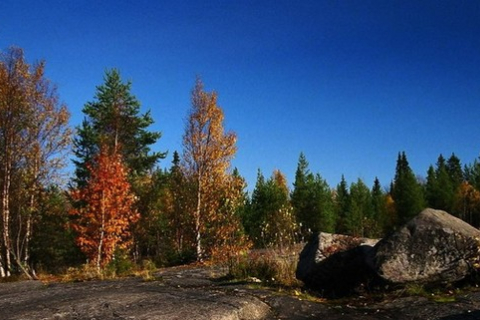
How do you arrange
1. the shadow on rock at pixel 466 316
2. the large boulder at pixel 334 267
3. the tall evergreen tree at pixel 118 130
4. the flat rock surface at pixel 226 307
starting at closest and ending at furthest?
the shadow on rock at pixel 466 316 < the flat rock surface at pixel 226 307 < the large boulder at pixel 334 267 < the tall evergreen tree at pixel 118 130

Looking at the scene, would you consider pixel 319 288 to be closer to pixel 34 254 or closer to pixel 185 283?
pixel 185 283

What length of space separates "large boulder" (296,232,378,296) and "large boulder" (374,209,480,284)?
0.66 m

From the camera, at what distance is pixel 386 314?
6418 millimetres

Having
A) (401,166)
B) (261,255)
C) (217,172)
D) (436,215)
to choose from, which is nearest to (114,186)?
(217,172)

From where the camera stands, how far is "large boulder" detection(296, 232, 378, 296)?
8906 millimetres

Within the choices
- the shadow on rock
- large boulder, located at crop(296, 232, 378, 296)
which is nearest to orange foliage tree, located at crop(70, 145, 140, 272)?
large boulder, located at crop(296, 232, 378, 296)

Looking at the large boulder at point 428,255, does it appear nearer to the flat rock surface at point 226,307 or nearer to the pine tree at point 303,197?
the flat rock surface at point 226,307

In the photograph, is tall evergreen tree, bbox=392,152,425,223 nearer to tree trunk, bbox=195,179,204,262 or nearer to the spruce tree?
the spruce tree

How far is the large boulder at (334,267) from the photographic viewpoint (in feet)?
29.2

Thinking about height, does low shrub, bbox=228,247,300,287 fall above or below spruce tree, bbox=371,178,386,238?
below

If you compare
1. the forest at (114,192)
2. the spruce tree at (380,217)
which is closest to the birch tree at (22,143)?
the forest at (114,192)

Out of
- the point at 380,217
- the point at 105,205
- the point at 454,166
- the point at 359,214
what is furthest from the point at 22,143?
the point at 454,166

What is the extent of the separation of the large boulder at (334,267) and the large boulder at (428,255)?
26.0 inches

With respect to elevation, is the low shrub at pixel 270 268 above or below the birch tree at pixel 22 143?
below
